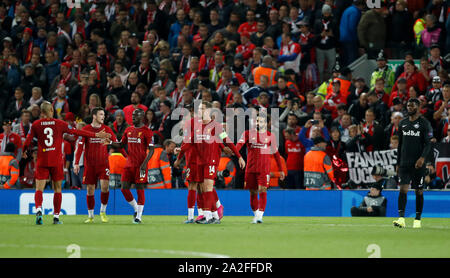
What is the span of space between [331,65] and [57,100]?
8257 mm

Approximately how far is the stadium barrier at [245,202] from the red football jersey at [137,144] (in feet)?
12.4

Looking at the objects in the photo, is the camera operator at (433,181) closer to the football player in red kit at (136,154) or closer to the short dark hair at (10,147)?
the football player in red kit at (136,154)

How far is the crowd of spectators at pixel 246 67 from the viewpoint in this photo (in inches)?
802

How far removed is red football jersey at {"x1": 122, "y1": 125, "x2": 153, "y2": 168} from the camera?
53.8 feet

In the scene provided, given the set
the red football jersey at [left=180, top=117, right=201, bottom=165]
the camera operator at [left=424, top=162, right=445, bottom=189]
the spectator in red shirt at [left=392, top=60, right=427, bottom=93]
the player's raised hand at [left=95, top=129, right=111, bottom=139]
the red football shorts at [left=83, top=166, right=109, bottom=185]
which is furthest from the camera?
the spectator in red shirt at [left=392, top=60, right=427, bottom=93]

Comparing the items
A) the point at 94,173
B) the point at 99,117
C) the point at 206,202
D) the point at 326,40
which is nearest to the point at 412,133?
the point at 206,202

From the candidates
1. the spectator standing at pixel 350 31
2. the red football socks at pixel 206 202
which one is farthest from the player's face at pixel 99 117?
the spectator standing at pixel 350 31

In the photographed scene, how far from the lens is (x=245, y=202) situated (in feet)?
65.5

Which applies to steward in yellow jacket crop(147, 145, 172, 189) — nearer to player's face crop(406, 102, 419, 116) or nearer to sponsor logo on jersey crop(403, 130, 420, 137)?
sponsor logo on jersey crop(403, 130, 420, 137)

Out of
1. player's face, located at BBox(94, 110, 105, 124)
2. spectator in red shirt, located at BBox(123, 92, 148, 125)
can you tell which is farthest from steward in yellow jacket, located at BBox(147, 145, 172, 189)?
player's face, located at BBox(94, 110, 105, 124)

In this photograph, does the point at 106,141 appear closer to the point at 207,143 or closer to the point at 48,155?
the point at 48,155

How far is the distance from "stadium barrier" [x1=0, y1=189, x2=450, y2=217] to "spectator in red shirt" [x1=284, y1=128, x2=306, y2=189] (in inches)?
32.9

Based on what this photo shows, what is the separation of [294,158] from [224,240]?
8936 mm
